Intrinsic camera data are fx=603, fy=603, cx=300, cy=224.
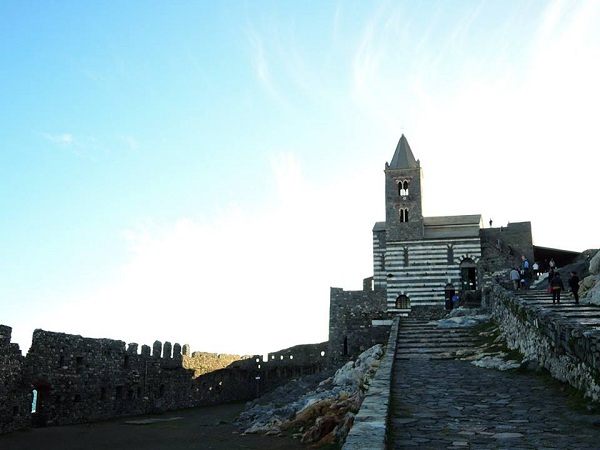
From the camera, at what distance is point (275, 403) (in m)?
19.9

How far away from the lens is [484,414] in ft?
28.1

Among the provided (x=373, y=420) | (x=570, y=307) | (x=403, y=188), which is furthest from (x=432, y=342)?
(x=403, y=188)

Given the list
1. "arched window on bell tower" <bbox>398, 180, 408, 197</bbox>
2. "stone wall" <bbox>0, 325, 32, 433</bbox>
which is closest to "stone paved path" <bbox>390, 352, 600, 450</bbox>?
"stone wall" <bbox>0, 325, 32, 433</bbox>

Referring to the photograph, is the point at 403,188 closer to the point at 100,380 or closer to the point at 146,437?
the point at 100,380

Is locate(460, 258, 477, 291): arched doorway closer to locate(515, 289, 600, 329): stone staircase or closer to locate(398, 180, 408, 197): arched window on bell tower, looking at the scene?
locate(398, 180, 408, 197): arched window on bell tower

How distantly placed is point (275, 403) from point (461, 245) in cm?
2333

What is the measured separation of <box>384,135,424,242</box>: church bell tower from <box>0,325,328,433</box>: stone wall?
47.1 ft

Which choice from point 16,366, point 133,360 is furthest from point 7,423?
point 133,360

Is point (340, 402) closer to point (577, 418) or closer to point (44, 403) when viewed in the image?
point (577, 418)

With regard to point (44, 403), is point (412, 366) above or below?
above

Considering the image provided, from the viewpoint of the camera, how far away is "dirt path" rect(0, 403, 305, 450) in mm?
14188

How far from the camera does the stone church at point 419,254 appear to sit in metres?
39.3

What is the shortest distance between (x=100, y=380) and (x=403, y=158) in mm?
26677

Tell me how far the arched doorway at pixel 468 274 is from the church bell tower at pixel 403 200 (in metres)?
3.35
